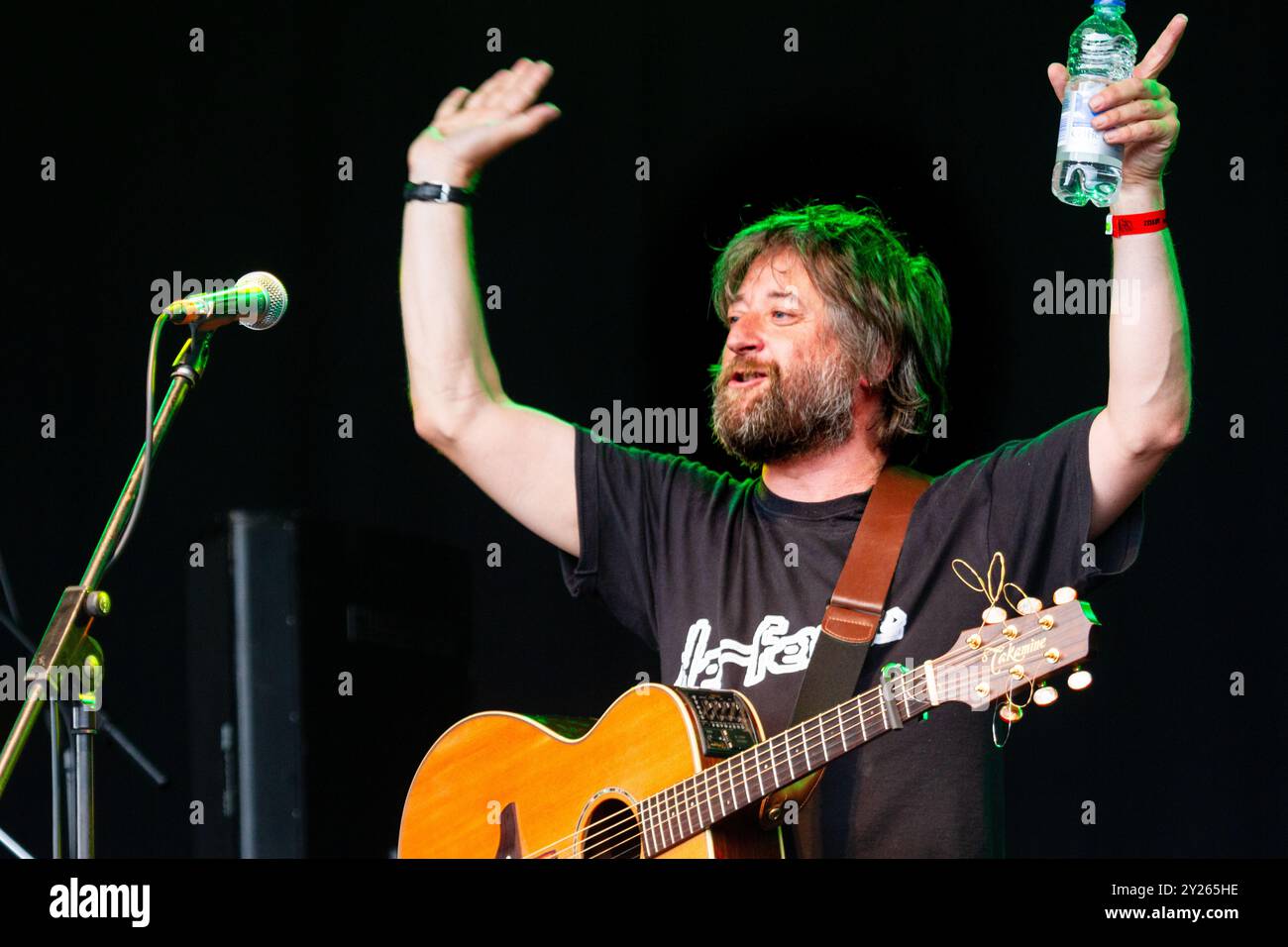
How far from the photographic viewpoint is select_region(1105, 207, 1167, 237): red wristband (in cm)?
272

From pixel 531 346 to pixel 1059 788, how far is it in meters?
1.54

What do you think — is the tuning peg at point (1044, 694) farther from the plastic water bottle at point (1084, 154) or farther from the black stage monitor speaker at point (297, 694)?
the black stage monitor speaker at point (297, 694)

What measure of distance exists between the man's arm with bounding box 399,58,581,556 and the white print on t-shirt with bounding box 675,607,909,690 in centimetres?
36

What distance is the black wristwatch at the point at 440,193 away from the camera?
10.5 feet

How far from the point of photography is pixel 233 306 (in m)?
2.81

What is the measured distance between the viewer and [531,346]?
402 centimetres

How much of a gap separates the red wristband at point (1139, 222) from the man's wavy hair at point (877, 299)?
680 millimetres

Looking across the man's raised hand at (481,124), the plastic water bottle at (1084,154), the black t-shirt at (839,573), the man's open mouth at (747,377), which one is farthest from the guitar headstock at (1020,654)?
the man's raised hand at (481,124)

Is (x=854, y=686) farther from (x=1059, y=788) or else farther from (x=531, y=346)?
(x=531, y=346)

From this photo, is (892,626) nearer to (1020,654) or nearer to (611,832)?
(1020,654)

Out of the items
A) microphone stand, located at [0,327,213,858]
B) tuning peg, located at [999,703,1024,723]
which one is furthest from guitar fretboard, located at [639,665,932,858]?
microphone stand, located at [0,327,213,858]

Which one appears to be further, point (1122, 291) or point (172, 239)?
point (172, 239)

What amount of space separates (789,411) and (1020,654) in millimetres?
791
